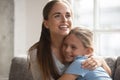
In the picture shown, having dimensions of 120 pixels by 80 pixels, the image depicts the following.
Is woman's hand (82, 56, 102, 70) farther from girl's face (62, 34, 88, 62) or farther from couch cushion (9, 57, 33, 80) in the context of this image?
couch cushion (9, 57, 33, 80)

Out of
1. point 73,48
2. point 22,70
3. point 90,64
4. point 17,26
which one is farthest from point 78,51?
point 17,26

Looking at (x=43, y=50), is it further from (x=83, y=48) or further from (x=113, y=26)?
(x=113, y=26)

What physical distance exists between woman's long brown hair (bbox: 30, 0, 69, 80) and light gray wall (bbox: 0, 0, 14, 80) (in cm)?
211

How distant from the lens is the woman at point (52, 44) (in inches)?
67.4

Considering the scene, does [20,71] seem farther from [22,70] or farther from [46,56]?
[46,56]

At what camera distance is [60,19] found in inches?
67.8

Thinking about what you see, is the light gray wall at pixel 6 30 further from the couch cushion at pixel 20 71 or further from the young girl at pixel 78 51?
the young girl at pixel 78 51

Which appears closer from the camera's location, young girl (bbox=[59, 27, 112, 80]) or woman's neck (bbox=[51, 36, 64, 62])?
young girl (bbox=[59, 27, 112, 80])

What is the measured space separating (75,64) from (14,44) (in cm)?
249

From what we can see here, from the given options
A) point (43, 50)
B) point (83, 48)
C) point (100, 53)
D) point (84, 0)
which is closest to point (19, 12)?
point (84, 0)

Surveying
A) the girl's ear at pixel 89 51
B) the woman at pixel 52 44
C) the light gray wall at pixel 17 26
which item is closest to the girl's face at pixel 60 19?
the woman at pixel 52 44

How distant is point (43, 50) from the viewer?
5.86 ft

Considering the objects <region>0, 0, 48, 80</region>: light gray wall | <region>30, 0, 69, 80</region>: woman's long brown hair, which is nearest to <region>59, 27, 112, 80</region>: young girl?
<region>30, 0, 69, 80</region>: woman's long brown hair

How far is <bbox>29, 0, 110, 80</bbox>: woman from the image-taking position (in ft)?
5.61
